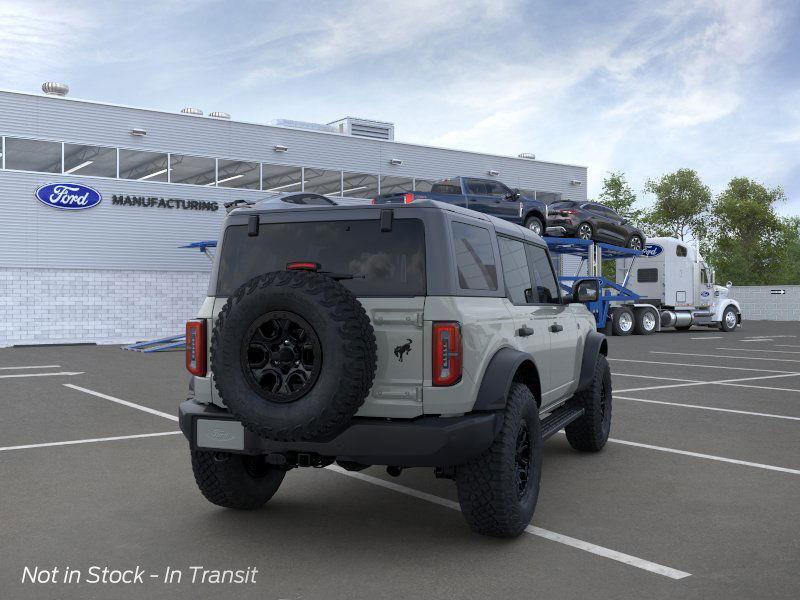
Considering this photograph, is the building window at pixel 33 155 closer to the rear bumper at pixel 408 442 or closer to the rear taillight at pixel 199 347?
the rear taillight at pixel 199 347

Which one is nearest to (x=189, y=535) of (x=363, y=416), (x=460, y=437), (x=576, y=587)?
(x=363, y=416)

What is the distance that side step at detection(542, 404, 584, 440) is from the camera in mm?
5766

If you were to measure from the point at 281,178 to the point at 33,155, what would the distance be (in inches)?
333

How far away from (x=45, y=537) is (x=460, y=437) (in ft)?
8.43

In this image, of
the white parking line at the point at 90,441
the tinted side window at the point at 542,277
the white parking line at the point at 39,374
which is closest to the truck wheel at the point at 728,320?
the white parking line at the point at 39,374

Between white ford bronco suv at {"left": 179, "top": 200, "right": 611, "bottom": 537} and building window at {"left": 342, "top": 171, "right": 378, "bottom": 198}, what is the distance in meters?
26.2

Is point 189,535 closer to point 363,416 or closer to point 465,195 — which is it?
point 363,416

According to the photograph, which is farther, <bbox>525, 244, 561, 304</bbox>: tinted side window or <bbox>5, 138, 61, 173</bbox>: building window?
<bbox>5, 138, 61, 173</bbox>: building window

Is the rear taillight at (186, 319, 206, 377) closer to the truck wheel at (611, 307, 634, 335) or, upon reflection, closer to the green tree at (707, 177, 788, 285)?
the truck wheel at (611, 307, 634, 335)

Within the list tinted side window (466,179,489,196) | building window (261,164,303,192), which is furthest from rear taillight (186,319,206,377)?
building window (261,164,303,192)

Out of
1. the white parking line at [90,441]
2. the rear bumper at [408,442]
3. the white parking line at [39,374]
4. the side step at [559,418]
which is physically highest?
the rear bumper at [408,442]

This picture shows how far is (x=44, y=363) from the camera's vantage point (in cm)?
1745

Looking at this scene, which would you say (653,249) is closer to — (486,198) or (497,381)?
(486,198)

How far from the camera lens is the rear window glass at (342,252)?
4621mm
